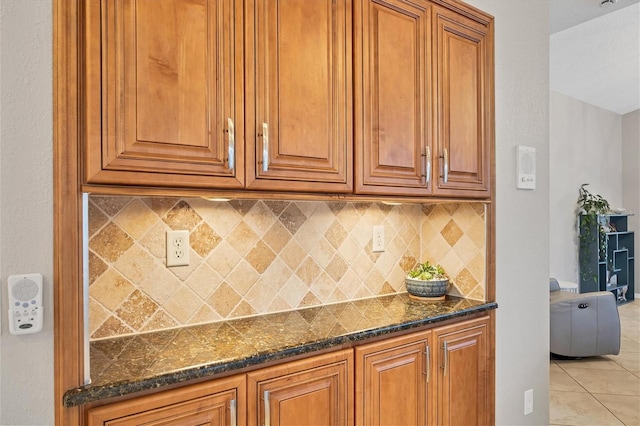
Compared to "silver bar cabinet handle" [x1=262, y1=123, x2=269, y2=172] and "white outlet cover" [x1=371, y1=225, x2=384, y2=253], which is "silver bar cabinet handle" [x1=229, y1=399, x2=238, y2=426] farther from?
"white outlet cover" [x1=371, y1=225, x2=384, y2=253]

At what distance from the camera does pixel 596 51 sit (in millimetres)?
5105

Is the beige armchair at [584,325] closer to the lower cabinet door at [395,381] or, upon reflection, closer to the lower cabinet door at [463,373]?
the lower cabinet door at [463,373]

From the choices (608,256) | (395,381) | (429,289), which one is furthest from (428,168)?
(608,256)

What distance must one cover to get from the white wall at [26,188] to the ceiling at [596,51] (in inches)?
142

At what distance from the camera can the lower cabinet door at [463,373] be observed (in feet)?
6.31

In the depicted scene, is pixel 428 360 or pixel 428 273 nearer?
pixel 428 360

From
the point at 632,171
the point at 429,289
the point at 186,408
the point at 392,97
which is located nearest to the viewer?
the point at 186,408

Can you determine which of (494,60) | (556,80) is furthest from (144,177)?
(556,80)

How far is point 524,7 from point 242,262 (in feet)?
6.71

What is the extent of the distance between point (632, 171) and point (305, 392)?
27.3 ft

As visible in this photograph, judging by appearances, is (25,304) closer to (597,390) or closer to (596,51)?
(597,390)

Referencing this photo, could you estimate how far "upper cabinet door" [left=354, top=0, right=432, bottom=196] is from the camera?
66.7 inches

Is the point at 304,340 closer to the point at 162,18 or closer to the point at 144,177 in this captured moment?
the point at 144,177

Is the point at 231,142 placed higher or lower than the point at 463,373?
higher
